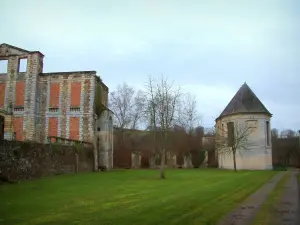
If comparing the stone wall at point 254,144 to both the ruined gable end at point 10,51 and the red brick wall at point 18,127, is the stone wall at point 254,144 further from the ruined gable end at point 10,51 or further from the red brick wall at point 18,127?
the ruined gable end at point 10,51

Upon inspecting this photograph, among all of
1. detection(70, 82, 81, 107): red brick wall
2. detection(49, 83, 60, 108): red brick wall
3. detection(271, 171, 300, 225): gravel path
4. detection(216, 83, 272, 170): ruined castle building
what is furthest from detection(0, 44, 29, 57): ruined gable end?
Result: detection(271, 171, 300, 225): gravel path

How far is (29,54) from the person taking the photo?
130 feet

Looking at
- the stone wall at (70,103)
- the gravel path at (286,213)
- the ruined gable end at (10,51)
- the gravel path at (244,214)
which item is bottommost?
the gravel path at (244,214)

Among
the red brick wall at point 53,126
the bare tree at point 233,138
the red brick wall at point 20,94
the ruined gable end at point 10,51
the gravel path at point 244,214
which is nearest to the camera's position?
the gravel path at point 244,214

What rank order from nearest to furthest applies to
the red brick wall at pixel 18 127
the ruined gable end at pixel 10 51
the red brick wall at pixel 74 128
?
the red brick wall at pixel 74 128 → the red brick wall at pixel 18 127 → the ruined gable end at pixel 10 51

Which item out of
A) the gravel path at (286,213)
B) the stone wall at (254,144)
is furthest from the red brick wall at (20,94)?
the gravel path at (286,213)

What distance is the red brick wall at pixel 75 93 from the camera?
3912cm

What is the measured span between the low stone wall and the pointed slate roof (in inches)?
1016

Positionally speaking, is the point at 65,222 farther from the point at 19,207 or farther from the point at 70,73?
the point at 70,73

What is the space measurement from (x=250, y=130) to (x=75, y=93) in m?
24.3

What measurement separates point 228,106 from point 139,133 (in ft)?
58.5

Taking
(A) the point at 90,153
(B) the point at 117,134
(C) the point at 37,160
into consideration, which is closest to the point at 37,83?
(A) the point at 90,153

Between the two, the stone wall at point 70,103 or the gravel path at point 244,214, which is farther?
the stone wall at point 70,103

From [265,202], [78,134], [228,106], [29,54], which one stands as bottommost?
[265,202]
